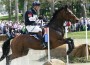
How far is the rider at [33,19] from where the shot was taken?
45.0 feet

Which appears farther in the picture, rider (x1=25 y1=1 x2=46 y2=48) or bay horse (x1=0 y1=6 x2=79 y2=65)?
rider (x1=25 y1=1 x2=46 y2=48)

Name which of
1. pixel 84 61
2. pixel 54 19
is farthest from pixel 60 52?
pixel 54 19

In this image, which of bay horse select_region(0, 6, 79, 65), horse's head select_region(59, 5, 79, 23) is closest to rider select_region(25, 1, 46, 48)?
bay horse select_region(0, 6, 79, 65)

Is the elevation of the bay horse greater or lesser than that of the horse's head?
lesser

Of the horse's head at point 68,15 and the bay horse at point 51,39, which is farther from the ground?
the horse's head at point 68,15

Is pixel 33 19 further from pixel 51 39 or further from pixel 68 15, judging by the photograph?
pixel 68 15

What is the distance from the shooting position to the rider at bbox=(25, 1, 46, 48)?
1371 centimetres

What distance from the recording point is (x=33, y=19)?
45.3ft

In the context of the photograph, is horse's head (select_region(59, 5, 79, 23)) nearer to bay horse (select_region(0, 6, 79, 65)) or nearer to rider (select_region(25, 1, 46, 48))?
bay horse (select_region(0, 6, 79, 65))

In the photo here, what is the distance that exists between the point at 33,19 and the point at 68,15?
1.36 metres

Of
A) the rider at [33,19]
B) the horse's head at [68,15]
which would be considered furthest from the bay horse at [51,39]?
the rider at [33,19]

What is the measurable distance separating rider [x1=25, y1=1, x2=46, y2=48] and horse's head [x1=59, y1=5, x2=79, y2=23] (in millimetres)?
972

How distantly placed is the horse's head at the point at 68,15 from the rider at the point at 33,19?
97 centimetres

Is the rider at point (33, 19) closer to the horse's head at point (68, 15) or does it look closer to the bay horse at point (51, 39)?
the bay horse at point (51, 39)
